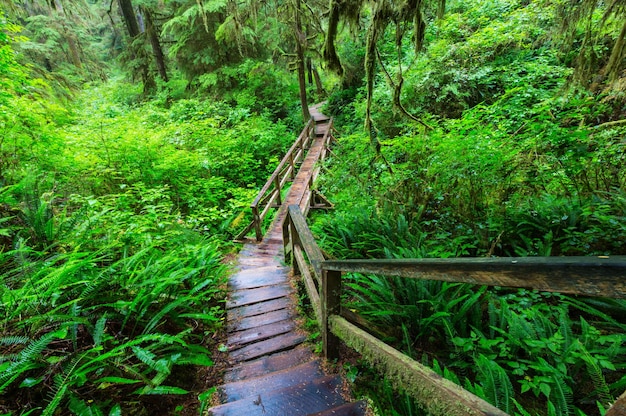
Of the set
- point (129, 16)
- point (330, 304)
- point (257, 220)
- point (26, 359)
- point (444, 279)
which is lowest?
point (330, 304)

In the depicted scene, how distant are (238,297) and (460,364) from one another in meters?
2.82

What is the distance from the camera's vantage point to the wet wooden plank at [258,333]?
10.2ft

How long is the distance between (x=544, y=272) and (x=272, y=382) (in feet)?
7.41

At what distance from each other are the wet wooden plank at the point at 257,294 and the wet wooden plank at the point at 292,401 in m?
1.69

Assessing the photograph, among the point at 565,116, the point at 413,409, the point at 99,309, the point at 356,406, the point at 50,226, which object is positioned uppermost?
the point at 565,116

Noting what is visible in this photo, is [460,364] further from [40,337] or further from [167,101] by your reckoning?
[167,101]

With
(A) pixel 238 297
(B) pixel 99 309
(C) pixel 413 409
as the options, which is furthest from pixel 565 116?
(B) pixel 99 309

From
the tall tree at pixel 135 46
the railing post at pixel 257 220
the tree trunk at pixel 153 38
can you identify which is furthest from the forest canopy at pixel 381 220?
the tall tree at pixel 135 46

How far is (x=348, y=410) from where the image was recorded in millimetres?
1849

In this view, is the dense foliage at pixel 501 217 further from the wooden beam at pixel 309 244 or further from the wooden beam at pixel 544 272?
the wooden beam at pixel 544 272

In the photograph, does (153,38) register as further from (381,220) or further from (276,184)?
(381,220)

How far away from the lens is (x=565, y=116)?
4957mm

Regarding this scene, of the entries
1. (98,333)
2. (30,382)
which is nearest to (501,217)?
(98,333)

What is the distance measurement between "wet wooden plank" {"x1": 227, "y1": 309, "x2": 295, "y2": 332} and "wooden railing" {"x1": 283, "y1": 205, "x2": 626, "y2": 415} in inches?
35.3
